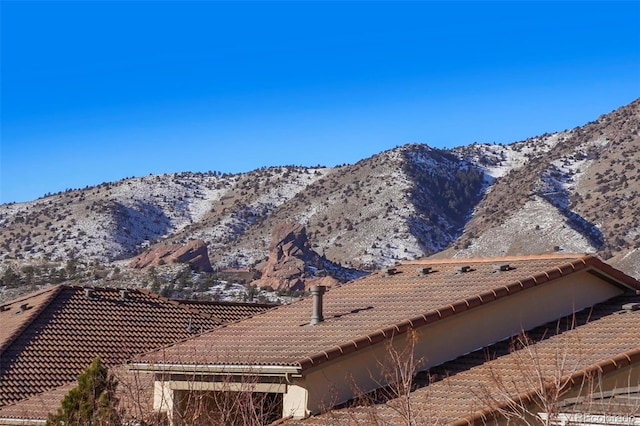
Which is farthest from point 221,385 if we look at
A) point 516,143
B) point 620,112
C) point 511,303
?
point 516,143

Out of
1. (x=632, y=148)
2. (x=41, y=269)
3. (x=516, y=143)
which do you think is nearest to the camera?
(x=41, y=269)

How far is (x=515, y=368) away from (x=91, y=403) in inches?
230

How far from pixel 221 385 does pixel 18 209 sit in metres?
92.5

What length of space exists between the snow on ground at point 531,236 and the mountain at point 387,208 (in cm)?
13

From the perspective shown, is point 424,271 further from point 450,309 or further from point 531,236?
point 531,236

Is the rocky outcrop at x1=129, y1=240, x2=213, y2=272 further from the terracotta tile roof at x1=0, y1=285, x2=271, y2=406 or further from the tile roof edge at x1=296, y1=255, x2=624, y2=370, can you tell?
the tile roof edge at x1=296, y1=255, x2=624, y2=370

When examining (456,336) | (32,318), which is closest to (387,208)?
(32,318)

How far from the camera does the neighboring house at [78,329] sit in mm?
25266

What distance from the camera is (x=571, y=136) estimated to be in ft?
343

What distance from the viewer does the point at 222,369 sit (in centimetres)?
1616

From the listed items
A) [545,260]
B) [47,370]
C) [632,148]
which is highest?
[632,148]

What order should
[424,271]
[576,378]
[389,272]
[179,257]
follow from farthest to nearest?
[179,257] < [389,272] < [424,271] < [576,378]

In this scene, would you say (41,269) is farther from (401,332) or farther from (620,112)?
(620,112)

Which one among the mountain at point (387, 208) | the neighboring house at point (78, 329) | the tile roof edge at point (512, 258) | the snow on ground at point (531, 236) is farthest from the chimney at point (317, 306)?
the snow on ground at point (531, 236)
